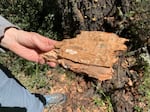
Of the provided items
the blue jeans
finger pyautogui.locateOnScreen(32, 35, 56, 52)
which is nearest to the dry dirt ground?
the blue jeans

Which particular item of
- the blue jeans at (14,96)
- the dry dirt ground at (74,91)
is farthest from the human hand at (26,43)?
the dry dirt ground at (74,91)

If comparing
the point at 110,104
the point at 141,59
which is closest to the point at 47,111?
the point at 110,104

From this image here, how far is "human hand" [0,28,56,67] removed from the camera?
3.27 m

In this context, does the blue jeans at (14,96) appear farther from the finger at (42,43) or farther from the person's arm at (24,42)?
the finger at (42,43)

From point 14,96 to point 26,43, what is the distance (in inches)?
23.5

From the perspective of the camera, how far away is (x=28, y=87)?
439 centimetres

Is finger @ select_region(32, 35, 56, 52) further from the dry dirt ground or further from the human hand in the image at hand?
the dry dirt ground

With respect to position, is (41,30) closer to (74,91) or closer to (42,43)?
(74,91)

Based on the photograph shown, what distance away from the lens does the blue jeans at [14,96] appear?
3.68 m

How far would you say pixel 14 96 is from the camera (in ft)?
12.4

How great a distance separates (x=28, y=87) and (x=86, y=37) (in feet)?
3.83

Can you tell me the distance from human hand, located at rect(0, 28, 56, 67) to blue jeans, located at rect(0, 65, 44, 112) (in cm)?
36

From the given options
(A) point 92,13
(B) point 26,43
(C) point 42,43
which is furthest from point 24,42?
(A) point 92,13

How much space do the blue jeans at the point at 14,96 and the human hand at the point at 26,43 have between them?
0.36 metres
